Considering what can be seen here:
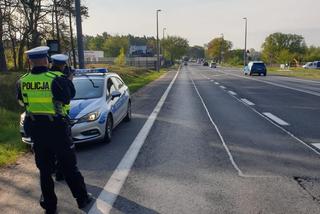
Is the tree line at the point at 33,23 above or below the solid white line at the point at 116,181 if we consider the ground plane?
above

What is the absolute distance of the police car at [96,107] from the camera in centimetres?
831

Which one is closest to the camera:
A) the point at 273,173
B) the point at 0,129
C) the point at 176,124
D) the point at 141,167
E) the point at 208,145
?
the point at 273,173

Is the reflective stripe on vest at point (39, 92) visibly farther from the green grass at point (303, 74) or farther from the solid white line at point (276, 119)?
the green grass at point (303, 74)

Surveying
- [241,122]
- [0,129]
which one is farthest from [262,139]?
[0,129]

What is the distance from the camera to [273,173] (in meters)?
6.29

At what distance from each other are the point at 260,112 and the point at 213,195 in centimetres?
882

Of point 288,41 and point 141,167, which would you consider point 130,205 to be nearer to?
point 141,167

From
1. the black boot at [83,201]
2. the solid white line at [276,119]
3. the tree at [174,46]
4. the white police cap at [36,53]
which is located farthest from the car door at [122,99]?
the tree at [174,46]

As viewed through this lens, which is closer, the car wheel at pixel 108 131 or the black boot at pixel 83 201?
the black boot at pixel 83 201

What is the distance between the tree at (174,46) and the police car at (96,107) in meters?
142

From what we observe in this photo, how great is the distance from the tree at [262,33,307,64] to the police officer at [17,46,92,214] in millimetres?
122418

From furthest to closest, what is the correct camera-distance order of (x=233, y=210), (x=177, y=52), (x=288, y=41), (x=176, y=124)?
(x=177, y=52)
(x=288, y=41)
(x=176, y=124)
(x=233, y=210)

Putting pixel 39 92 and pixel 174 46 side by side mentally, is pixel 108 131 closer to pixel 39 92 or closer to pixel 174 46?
pixel 39 92

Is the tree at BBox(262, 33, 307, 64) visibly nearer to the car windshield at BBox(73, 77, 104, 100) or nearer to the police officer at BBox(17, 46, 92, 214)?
the car windshield at BBox(73, 77, 104, 100)
